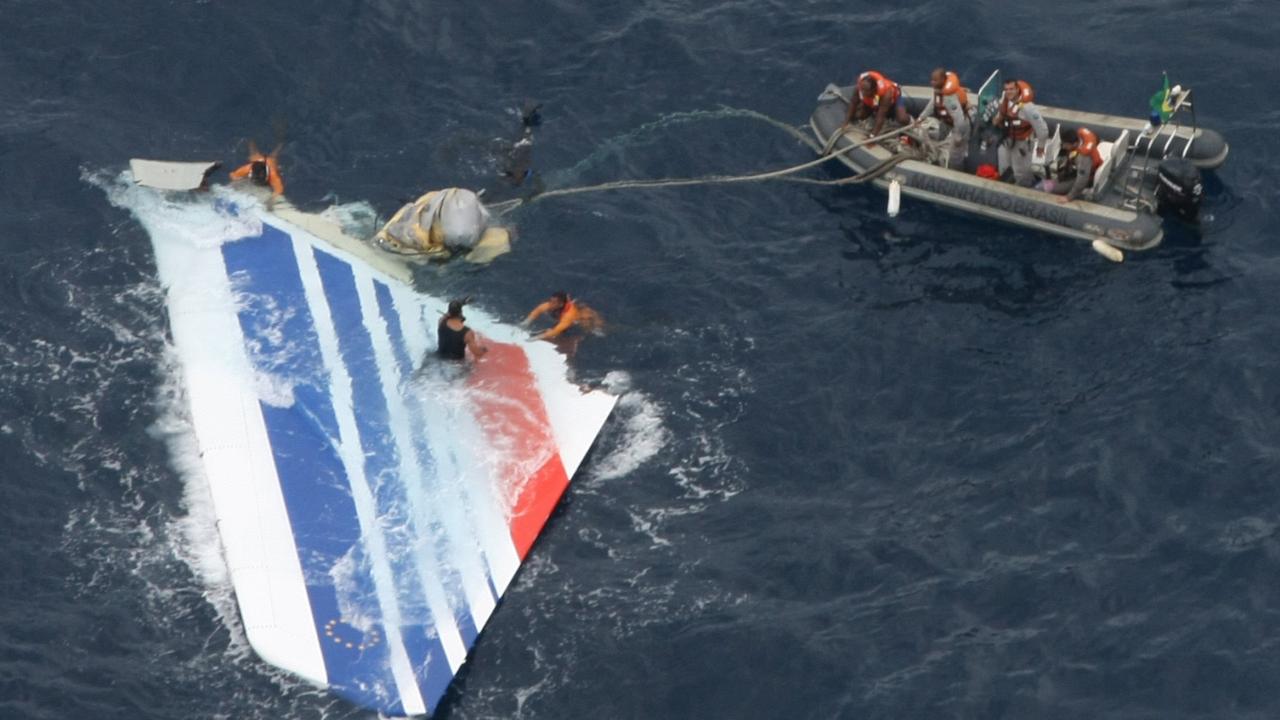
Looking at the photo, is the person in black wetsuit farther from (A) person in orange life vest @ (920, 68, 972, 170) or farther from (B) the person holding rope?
(A) person in orange life vest @ (920, 68, 972, 170)

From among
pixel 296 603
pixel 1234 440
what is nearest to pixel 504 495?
pixel 296 603

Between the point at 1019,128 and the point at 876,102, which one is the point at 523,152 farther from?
the point at 1019,128

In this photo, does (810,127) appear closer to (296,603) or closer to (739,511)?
(739,511)

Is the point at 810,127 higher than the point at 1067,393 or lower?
higher

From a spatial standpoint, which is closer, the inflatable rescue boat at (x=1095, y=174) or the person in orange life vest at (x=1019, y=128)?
the inflatable rescue boat at (x=1095, y=174)

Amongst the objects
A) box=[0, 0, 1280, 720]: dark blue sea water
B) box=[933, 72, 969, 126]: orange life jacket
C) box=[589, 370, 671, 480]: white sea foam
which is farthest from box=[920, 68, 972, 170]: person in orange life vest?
box=[589, 370, 671, 480]: white sea foam

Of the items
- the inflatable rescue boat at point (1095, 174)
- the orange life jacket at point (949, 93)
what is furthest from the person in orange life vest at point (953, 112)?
the inflatable rescue boat at point (1095, 174)

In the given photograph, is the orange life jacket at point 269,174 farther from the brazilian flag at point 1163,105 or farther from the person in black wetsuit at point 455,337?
the brazilian flag at point 1163,105
